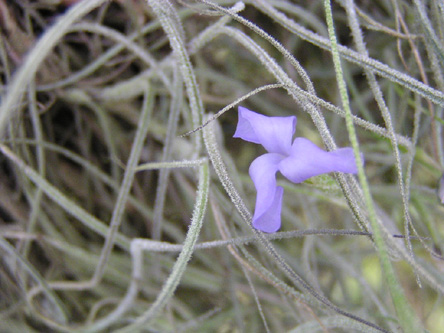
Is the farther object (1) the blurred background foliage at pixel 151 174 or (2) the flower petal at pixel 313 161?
(1) the blurred background foliage at pixel 151 174

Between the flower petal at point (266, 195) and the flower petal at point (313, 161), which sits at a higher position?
the flower petal at point (313, 161)

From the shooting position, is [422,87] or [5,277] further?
[5,277]

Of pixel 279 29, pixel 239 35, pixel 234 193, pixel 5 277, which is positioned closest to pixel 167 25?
pixel 239 35

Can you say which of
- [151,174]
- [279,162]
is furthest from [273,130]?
[151,174]

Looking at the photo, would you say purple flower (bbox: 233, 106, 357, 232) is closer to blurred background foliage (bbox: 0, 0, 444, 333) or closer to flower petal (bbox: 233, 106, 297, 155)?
flower petal (bbox: 233, 106, 297, 155)

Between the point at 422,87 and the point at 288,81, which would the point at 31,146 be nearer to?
the point at 288,81

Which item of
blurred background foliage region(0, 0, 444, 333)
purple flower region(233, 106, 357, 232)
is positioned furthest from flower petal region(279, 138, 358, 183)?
blurred background foliage region(0, 0, 444, 333)

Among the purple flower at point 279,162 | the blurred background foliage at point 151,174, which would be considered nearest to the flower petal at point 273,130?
the purple flower at point 279,162

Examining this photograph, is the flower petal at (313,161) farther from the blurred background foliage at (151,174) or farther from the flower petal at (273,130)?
the blurred background foliage at (151,174)
